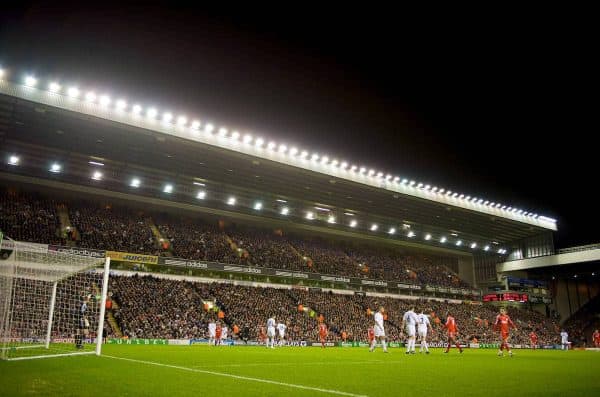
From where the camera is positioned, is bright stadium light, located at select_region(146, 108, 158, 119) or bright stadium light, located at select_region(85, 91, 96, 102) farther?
bright stadium light, located at select_region(146, 108, 158, 119)

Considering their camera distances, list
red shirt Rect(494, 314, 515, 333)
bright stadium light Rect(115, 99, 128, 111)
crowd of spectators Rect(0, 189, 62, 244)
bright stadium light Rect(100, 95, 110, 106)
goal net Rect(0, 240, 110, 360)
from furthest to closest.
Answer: crowd of spectators Rect(0, 189, 62, 244)
bright stadium light Rect(115, 99, 128, 111)
bright stadium light Rect(100, 95, 110, 106)
red shirt Rect(494, 314, 515, 333)
goal net Rect(0, 240, 110, 360)

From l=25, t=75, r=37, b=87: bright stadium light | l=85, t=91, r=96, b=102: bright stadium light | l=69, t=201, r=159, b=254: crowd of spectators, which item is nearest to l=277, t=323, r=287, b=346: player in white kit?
l=69, t=201, r=159, b=254: crowd of spectators

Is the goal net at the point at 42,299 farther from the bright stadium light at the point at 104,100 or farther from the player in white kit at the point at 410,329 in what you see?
the bright stadium light at the point at 104,100

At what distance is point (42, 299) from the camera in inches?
640

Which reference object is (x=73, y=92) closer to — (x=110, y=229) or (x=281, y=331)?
(x=110, y=229)

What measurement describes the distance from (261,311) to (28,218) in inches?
704

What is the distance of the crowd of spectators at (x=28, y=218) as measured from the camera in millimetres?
28812

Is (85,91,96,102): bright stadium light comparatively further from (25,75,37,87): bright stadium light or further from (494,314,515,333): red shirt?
(494,314,515,333): red shirt

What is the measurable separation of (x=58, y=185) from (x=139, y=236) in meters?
7.70

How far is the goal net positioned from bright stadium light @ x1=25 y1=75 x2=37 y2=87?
14.3m

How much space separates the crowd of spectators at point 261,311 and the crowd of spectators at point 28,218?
5556mm

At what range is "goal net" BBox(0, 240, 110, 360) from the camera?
1100 centimetres

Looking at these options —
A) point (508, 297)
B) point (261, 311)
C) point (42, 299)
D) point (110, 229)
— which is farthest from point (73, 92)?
point (508, 297)

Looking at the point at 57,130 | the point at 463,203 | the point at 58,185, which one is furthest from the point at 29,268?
the point at 463,203
